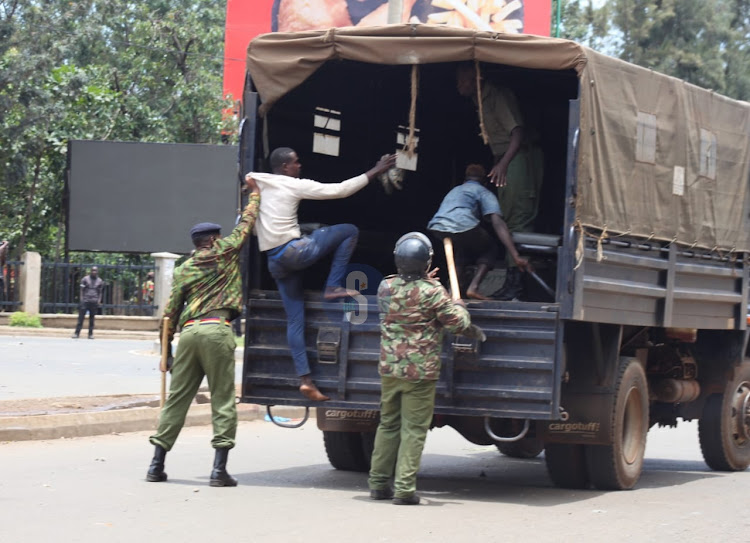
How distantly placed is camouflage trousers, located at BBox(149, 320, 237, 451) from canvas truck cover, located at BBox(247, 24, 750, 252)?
5.57ft

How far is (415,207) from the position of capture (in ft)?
37.9

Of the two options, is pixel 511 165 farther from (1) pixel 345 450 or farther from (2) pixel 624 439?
(1) pixel 345 450

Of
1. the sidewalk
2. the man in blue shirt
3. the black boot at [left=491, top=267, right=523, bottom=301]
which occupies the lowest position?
the sidewalk

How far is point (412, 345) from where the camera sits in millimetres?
7961

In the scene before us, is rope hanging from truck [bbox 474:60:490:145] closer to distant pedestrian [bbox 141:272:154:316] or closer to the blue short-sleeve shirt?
the blue short-sleeve shirt

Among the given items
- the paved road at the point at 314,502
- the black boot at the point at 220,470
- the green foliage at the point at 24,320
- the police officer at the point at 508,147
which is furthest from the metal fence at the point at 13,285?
the black boot at the point at 220,470

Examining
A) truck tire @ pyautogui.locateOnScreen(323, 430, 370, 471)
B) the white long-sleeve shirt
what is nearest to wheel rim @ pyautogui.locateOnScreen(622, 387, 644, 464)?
truck tire @ pyautogui.locateOnScreen(323, 430, 370, 471)

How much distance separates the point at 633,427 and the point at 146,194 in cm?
2555

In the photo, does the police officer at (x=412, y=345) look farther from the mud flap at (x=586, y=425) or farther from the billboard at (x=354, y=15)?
the billboard at (x=354, y=15)

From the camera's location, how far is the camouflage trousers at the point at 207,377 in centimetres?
855

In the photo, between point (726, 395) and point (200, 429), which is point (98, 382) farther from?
point (726, 395)

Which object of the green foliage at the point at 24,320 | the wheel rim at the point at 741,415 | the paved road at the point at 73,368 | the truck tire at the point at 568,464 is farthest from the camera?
the green foliage at the point at 24,320

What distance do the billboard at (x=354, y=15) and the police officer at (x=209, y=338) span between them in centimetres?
2134

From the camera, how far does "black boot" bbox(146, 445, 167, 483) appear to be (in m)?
8.70
